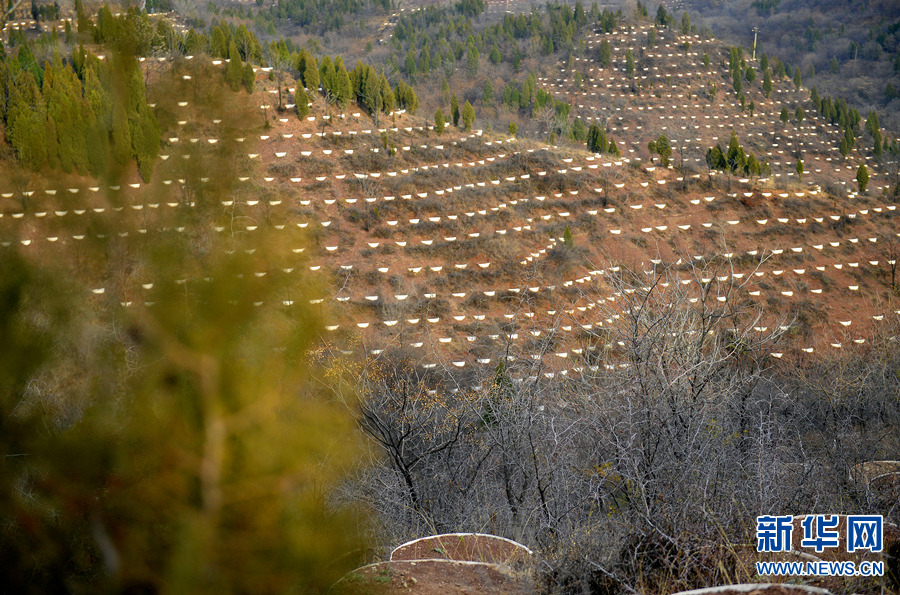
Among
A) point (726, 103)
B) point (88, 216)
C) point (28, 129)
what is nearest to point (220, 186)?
point (88, 216)

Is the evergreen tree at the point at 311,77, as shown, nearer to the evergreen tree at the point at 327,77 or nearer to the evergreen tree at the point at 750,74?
the evergreen tree at the point at 327,77

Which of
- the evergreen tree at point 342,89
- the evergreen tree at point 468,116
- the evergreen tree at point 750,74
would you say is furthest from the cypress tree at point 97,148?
the evergreen tree at point 750,74

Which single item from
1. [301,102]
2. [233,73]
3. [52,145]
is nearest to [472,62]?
[301,102]

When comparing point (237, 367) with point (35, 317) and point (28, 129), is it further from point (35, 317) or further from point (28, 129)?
point (28, 129)

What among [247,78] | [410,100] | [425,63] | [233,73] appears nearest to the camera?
[233,73]

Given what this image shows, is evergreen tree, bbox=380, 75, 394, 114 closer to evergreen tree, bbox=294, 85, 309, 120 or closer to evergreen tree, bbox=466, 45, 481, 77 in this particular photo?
evergreen tree, bbox=294, 85, 309, 120

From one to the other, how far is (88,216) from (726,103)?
71.9 metres

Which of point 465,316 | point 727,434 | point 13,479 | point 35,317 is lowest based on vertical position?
point 465,316

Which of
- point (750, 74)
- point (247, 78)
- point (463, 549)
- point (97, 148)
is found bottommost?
point (463, 549)

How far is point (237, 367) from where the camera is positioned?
1.38 m

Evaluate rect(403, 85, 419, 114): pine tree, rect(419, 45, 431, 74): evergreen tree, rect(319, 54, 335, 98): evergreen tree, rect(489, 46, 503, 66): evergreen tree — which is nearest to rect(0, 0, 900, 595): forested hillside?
rect(319, 54, 335, 98): evergreen tree

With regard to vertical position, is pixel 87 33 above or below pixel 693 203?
above

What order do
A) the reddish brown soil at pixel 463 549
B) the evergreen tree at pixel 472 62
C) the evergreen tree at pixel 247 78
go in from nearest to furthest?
the evergreen tree at pixel 247 78 < the reddish brown soil at pixel 463 549 < the evergreen tree at pixel 472 62

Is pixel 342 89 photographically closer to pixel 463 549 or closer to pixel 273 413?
pixel 463 549
